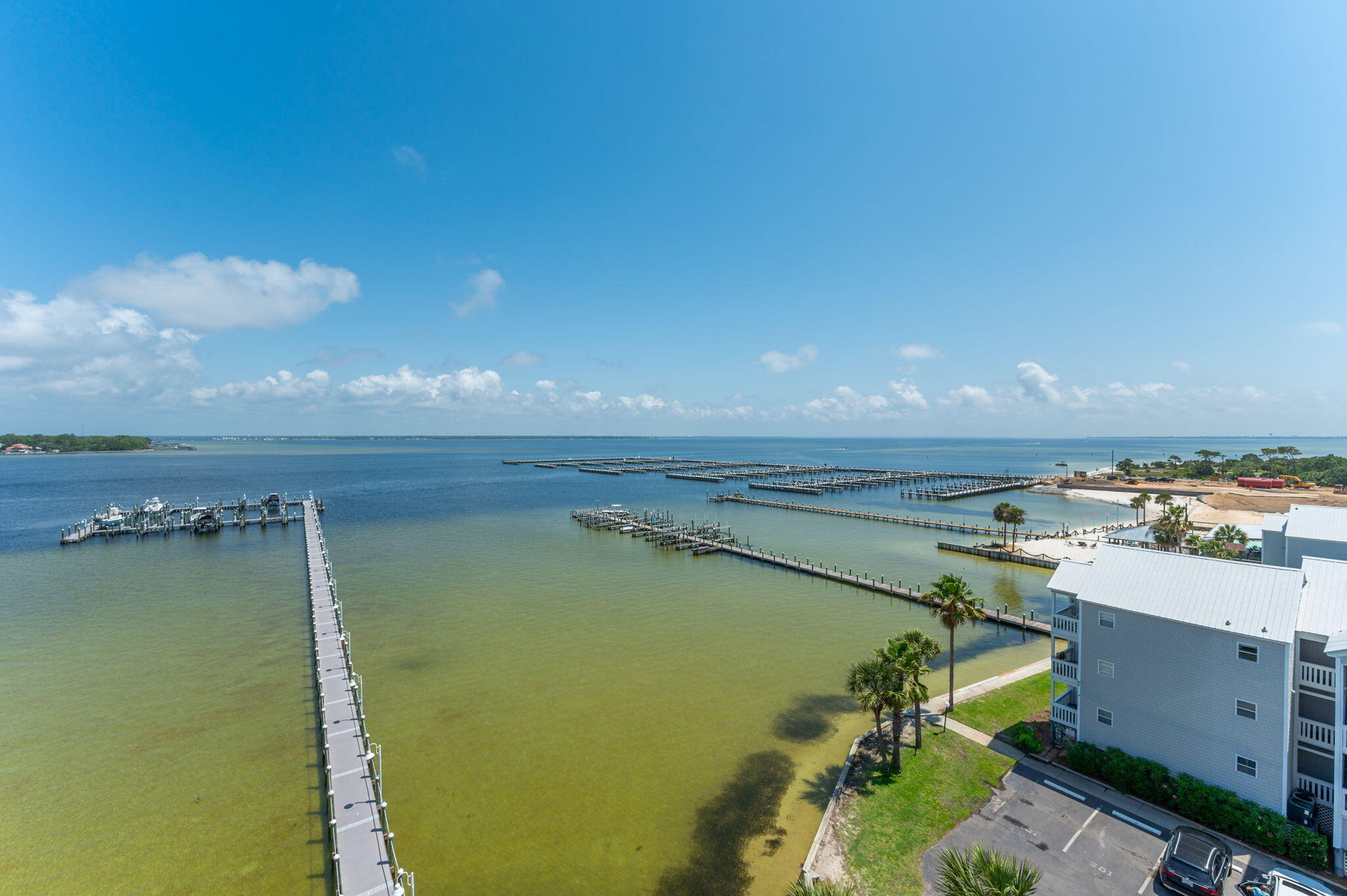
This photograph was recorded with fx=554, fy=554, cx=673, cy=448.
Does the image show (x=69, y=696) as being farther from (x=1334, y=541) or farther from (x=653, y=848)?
(x=1334, y=541)

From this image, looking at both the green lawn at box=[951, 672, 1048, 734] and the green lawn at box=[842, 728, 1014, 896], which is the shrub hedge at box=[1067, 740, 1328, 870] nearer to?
the green lawn at box=[842, 728, 1014, 896]

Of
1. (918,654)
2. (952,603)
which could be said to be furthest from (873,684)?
(952,603)

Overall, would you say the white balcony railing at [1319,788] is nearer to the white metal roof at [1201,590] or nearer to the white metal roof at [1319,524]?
the white metal roof at [1201,590]

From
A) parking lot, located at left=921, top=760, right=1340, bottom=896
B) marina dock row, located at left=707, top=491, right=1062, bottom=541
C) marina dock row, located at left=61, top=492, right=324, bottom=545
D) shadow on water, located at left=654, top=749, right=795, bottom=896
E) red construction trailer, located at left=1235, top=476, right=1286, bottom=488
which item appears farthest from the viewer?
red construction trailer, located at left=1235, top=476, right=1286, bottom=488

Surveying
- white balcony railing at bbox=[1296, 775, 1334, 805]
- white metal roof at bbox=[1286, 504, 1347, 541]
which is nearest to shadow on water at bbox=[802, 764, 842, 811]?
white balcony railing at bbox=[1296, 775, 1334, 805]

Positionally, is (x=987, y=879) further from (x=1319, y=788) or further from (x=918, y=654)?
(x=1319, y=788)

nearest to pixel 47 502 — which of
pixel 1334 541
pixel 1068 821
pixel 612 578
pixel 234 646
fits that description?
pixel 234 646
